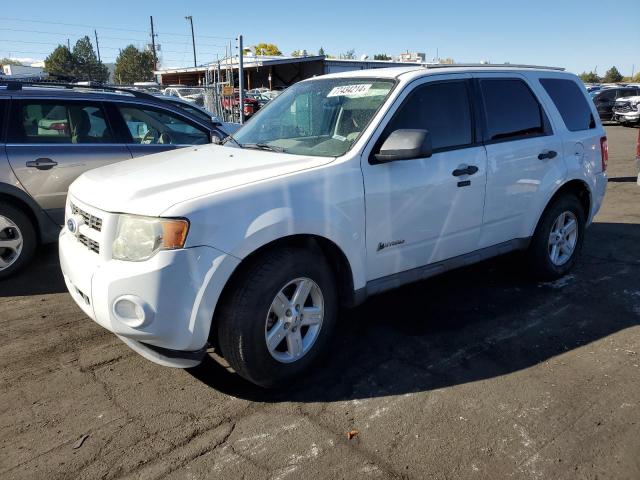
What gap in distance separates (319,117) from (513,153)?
1.64 m

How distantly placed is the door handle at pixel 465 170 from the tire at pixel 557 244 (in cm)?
121

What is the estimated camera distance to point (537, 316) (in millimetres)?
4328

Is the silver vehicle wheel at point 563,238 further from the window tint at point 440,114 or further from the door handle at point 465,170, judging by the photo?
the window tint at point 440,114

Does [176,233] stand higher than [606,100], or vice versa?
[606,100]

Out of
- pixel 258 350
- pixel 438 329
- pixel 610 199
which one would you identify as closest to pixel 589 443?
pixel 438 329

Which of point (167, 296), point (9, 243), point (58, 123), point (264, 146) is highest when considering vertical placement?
point (58, 123)

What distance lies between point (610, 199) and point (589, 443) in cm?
755

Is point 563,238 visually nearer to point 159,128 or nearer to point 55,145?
point 159,128

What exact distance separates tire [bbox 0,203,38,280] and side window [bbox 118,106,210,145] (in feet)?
4.65

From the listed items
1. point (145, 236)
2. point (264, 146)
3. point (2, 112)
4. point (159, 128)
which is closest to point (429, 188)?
point (264, 146)

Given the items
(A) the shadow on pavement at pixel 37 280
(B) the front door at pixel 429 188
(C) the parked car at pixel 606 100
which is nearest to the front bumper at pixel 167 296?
(B) the front door at pixel 429 188

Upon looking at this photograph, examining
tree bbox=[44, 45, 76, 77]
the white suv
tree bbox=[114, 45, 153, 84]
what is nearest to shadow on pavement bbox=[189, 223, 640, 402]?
the white suv

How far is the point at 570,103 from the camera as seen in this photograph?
5.05 meters

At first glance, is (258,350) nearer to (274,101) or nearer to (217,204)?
(217,204)
